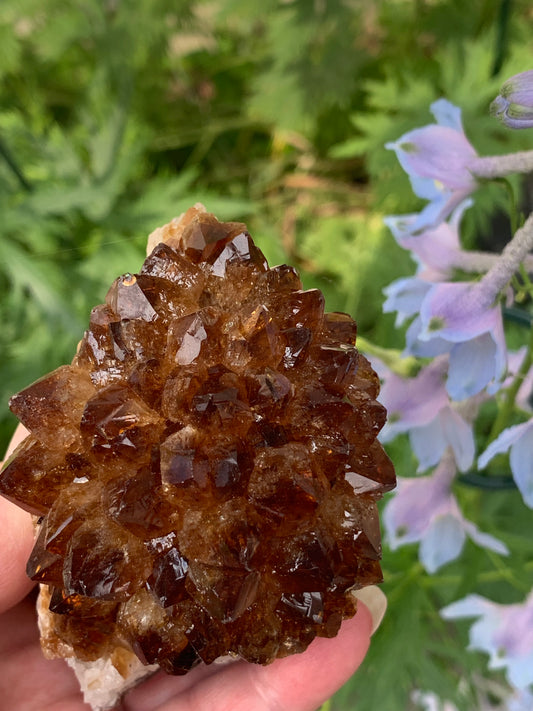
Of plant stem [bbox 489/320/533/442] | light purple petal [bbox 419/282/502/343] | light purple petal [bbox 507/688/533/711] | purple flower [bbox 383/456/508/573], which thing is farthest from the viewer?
light purple petal [bbox 507/688/533/711]

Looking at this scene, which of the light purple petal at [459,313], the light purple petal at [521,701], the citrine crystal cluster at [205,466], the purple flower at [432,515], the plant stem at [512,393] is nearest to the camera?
the citrine crystal cluster at [205,466]

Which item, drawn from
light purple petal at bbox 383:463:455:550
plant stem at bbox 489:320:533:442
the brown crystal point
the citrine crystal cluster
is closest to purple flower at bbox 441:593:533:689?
light purple petal at bbox 383:463:455:550

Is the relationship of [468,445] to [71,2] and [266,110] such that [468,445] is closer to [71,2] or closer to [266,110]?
[266,110]

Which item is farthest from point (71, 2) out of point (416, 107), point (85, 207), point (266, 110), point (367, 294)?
point (367, 294)

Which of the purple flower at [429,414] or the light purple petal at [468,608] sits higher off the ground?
the purple flower at [429,414]

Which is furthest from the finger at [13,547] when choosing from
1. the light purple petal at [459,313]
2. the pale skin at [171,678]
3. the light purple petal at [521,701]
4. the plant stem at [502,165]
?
the light purple petal at [521,701]

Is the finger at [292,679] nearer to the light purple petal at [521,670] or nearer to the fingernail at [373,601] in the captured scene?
the fingernail at [373,601]

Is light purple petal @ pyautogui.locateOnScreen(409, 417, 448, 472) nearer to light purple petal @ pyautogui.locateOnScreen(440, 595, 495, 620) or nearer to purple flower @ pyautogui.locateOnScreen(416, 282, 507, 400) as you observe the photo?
purple flower @ pyautogui.locateOnScreen(416, 282, 507, 400)
